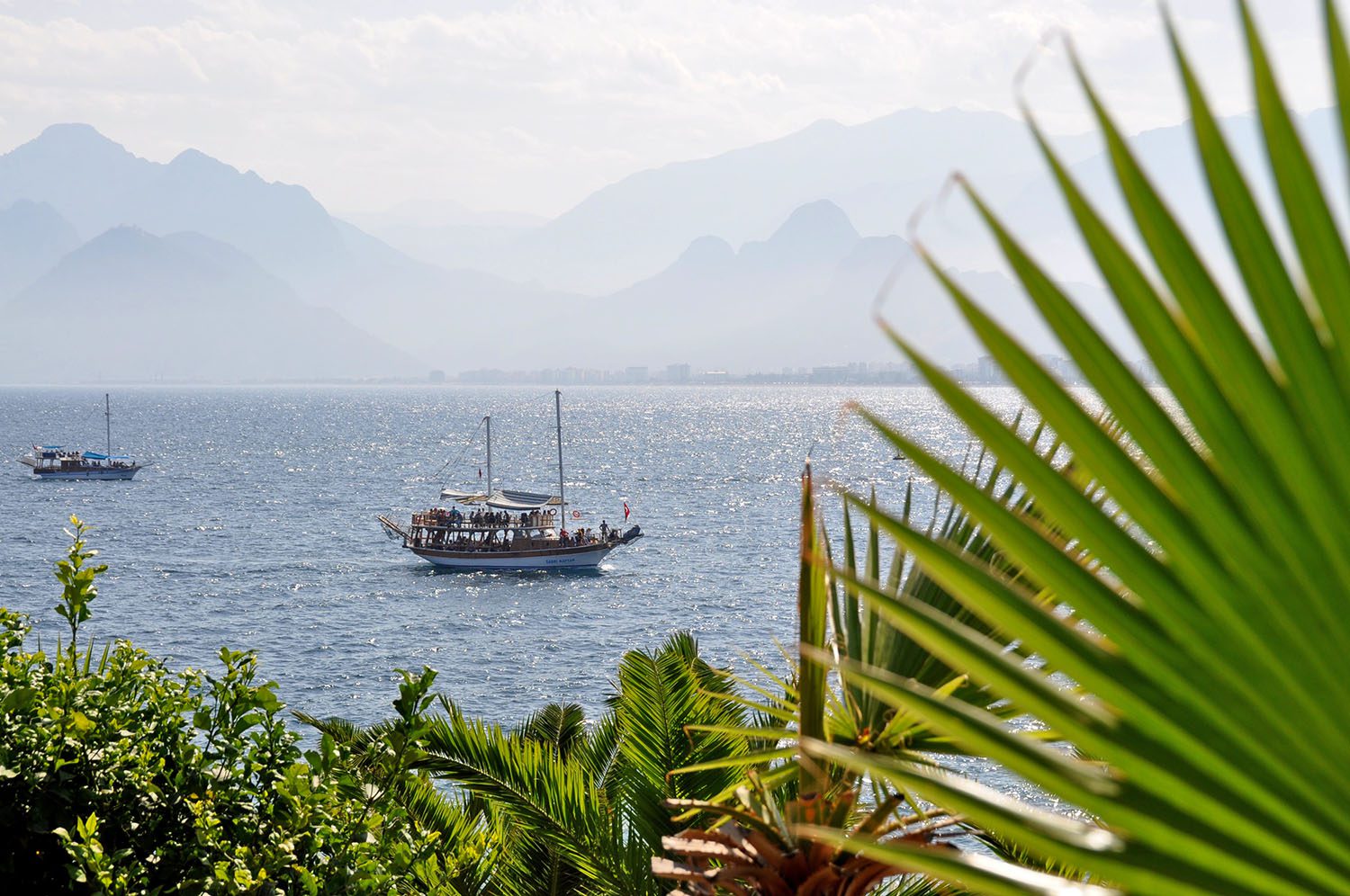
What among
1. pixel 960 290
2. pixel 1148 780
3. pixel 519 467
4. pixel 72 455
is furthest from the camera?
pixel 519 467

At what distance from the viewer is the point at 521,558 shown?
6353 cm

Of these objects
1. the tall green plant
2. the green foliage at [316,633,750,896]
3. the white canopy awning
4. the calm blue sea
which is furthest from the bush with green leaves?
the white canopy awning

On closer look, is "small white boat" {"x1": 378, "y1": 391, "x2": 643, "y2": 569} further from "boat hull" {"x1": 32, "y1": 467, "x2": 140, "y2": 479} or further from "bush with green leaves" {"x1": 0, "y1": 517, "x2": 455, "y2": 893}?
"bush with green leaves" {"x1": 0, "y1": 517, "x2": 455, "y2": 893}

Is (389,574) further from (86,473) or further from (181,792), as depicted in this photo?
(181,792)

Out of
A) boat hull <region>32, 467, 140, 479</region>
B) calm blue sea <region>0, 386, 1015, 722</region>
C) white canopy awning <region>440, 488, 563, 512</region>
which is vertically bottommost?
calm blue sea <region>0, 386, 1015, 722</region>

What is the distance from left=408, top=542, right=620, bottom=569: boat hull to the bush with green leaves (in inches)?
2317

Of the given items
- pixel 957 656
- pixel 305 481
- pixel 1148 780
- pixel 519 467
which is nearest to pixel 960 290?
pixel 957 656

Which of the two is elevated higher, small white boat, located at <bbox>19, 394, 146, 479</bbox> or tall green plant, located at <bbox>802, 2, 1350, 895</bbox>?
tall green plant, located at <bbox>802, 2, 1350, 895</bbox>

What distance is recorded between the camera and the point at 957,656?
1030 millimetres

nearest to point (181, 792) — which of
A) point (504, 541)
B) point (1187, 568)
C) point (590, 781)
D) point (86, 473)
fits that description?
point (590, 781)

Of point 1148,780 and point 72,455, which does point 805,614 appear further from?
point 72,455

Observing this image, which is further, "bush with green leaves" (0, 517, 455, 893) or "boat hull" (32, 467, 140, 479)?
"boat hull" (32, 467, 140, 479)

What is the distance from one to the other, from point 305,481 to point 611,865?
357 feet

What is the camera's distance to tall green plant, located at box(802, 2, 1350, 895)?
3.25 feet
